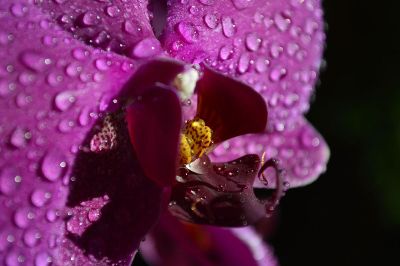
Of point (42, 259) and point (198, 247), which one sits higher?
point (42, 259)

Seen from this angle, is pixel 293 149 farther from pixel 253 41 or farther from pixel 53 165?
pixel 53 165

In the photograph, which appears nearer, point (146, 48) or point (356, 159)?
point (146, 48)

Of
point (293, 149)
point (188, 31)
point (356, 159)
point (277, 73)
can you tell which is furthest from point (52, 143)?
point (356, 159)

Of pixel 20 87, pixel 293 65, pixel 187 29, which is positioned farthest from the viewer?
pixel 293 65

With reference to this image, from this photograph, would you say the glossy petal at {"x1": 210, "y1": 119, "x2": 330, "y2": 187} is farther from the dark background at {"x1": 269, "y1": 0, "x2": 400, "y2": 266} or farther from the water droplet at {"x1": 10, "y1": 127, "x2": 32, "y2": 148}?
the dark background at {"x1": 269, "y1": 0, "x2": 400, "y2": 266}

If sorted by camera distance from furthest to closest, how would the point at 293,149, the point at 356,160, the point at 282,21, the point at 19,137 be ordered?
the point at 356,160, the point at 293,149, the point at 282,21, the point at 19,137

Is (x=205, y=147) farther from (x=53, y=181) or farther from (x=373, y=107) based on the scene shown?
(x=373, y=107)

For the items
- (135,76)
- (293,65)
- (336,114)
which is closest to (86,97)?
(135,76)

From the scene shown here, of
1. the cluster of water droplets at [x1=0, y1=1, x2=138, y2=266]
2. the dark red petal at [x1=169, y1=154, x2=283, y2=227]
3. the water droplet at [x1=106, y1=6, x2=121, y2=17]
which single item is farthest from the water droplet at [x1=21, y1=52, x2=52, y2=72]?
the dark red petal at [x1=169, y1=154, x2=283, y2=227]
